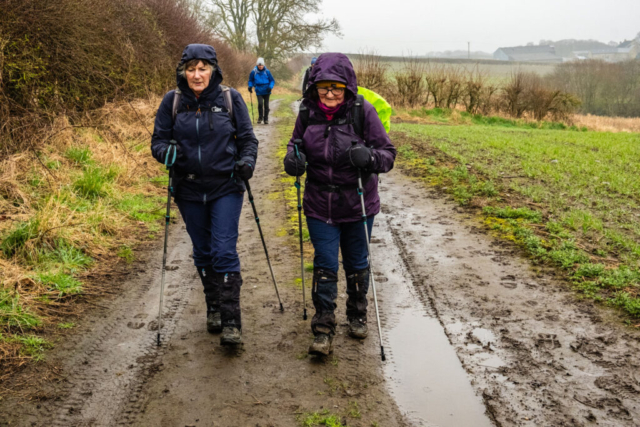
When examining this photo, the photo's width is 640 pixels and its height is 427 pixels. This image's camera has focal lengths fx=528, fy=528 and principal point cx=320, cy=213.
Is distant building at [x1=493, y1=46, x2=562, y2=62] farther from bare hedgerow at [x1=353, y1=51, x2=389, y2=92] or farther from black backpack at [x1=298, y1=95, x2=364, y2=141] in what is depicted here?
→ black backpack at [x1=298, y1=95, x2=364, y2=141]

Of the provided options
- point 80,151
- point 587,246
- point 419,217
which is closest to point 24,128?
point 80,151

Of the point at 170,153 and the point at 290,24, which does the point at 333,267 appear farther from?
the point at 290,24

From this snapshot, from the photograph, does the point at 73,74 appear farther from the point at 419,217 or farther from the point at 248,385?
the point at 248,385

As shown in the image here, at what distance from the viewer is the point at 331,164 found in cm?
408

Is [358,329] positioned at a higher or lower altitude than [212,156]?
lower

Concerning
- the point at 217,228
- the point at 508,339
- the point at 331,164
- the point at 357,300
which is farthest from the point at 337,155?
the point at 508,339

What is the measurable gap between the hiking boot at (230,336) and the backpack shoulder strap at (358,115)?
1.81m

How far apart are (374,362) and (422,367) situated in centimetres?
36

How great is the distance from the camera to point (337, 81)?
12.7 feet

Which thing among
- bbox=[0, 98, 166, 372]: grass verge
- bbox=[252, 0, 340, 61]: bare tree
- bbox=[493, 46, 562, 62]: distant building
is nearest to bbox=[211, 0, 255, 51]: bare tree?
bbox=[252, 0, 340, 61]: bare tree

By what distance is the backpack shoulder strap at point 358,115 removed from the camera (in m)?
4.05

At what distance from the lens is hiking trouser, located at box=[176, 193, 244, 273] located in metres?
4.12

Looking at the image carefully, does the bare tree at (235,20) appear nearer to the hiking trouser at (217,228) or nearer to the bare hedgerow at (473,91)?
the bare hedgerow at (473,91)

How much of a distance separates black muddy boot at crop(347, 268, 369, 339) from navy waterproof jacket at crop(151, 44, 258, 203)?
1221mm
